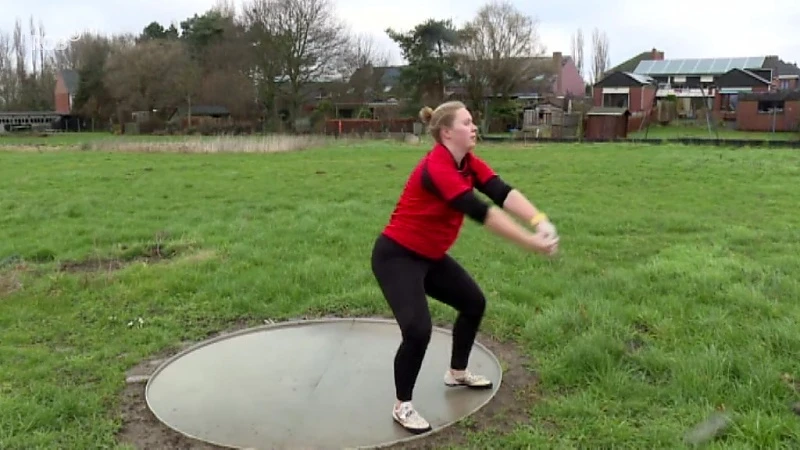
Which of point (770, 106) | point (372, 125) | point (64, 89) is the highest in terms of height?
point (64, 89)

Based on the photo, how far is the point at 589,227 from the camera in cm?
919

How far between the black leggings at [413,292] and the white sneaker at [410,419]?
5 centimetres

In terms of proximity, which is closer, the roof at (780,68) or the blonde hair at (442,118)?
the blonde hair at (442,118)

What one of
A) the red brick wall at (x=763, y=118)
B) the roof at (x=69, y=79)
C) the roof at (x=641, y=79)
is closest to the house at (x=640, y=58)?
the roof at (x=641, y=79)

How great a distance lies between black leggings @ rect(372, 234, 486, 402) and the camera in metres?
3.56

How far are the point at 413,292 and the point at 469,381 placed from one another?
906 millimetres

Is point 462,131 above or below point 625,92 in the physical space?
below

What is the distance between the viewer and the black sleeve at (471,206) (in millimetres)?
3242

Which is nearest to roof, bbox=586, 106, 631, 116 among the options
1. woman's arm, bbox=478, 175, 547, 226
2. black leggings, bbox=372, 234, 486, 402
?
black leggings, bbox=372, 234, 486, 402

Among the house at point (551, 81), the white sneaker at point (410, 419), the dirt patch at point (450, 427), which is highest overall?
the house at point (551, 81)

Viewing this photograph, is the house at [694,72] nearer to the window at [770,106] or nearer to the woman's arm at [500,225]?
the window at [770,106]

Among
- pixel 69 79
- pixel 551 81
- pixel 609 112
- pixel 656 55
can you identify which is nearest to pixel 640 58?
pixel 656 55

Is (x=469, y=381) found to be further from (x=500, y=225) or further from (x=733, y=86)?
(x=733, y=86)

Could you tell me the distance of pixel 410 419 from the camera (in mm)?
3680
